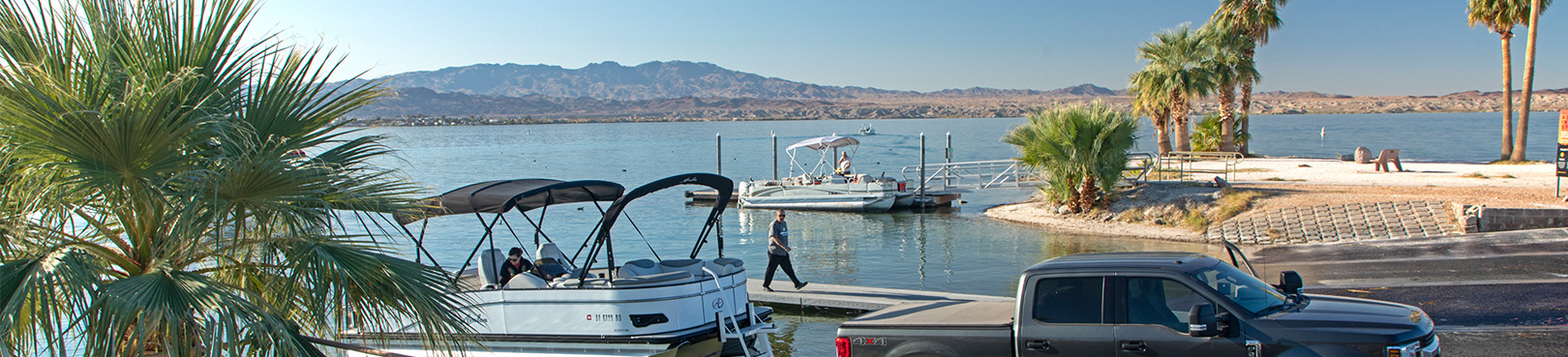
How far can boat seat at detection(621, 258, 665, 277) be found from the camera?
927 centimetres

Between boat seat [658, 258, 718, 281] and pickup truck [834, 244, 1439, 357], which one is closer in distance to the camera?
pickup truck [834, 244, 1439, 357]

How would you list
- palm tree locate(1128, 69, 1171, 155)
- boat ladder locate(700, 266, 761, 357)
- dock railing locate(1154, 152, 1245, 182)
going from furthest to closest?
palm tree locate(1128, 69, 1171, 155) < dock railing locate(1154, 152, 1245, 182) < boat ladder locate(700, 266, 761, 357)

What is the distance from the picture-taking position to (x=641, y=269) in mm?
9320

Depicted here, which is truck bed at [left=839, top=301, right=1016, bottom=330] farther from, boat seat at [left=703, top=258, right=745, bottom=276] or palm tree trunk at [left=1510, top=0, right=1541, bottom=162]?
palm tree trunk at [left=1510, top=0, right=1541, bottom=162]

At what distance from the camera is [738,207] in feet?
125

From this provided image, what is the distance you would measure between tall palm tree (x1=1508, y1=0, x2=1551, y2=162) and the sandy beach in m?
2.18

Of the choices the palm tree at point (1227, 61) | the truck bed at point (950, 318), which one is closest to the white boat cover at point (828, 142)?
the palm tree at point (1227, 61)

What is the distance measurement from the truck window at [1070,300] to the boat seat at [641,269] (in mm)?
3584

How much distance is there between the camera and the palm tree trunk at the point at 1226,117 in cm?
4091

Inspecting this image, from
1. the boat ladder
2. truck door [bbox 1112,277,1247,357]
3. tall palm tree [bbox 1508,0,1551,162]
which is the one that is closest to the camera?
truck door [bbox 1112,277,1247,357]

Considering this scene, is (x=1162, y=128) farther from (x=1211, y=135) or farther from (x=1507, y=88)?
(x=1507, y=88)

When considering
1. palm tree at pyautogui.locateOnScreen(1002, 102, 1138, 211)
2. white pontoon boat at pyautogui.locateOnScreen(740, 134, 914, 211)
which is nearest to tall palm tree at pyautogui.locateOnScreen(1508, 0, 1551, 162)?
palm tree at pyautogui.locateOnScreen(1002, 102, 1138, 211)

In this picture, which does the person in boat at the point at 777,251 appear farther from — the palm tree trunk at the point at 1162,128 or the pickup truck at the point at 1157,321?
the palm tree trunk at the point at 1162,128

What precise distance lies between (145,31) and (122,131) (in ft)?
2.63
